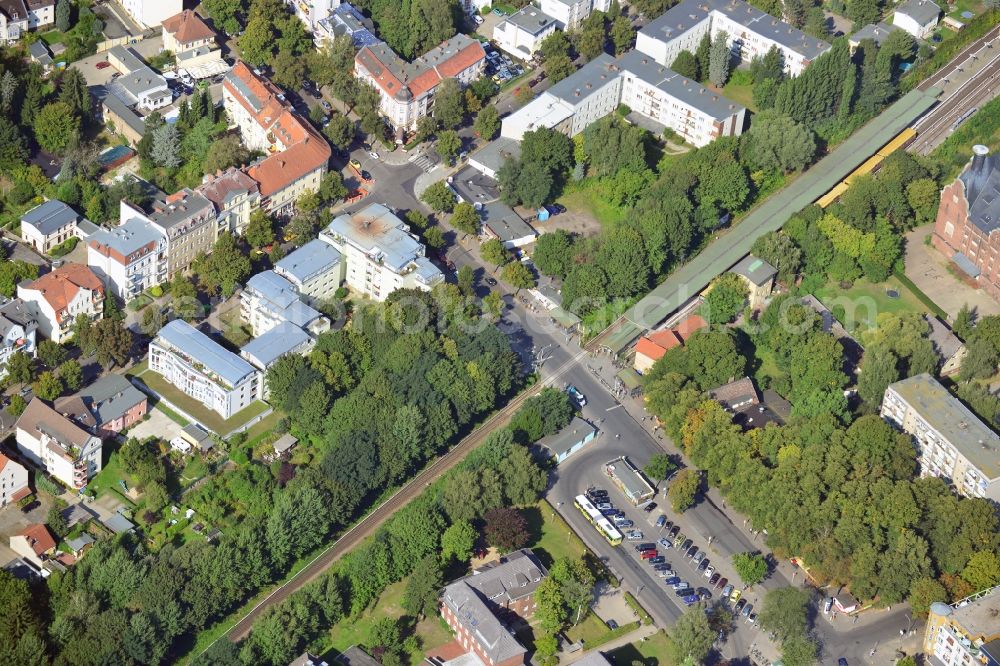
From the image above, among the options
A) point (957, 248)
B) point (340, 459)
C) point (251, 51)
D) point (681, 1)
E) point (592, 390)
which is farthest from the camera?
point (681, 1)

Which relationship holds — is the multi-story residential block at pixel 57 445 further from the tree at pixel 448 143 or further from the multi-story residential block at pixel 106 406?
the tree at pixel 448 143

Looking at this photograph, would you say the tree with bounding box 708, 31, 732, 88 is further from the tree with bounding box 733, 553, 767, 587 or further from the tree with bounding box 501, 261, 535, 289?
the tree with bounding box 733, 553, 767, 587

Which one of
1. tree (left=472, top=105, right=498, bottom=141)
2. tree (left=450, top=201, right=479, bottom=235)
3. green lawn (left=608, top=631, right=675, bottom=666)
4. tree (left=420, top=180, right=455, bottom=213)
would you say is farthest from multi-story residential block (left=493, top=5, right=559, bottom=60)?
green lawn (left=608, top=631, right=675, bottom=666)

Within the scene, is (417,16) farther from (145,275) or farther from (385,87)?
(145,275)

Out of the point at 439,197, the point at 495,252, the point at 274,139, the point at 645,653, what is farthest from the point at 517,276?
the point at 645,653

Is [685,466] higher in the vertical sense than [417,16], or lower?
lower

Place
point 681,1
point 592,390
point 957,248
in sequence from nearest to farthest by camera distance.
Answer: point 592,390 < point 957,248 < point 681,1

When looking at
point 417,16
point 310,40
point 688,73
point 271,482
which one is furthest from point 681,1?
point 271,482
